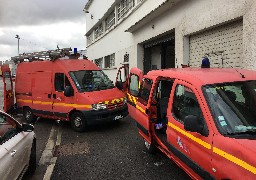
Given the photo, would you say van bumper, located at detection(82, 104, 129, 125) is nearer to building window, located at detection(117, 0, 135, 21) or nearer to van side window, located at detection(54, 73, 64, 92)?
van side window, located at detection(54, 73, 64, 92)

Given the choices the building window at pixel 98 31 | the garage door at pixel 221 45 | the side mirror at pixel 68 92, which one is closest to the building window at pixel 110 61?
the building window at pixel 98 31

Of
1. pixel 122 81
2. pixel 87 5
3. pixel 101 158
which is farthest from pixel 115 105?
pixel 87 5

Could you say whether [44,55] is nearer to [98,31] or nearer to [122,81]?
[122,81]

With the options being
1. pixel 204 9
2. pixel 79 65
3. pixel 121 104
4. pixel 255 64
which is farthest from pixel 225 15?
pixel 79 65

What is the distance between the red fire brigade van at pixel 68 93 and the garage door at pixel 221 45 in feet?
12.2

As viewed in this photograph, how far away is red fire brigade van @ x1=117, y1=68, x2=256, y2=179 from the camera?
3543 mm

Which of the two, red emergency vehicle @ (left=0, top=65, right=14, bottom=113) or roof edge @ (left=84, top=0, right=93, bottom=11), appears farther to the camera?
roof edge @ (left=84, top=0, right=93, bottom=11)

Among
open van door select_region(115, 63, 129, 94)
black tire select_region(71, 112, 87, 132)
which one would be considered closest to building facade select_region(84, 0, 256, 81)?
open van door select_region(115, 63, 129, 94)

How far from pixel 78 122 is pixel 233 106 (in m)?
6.42

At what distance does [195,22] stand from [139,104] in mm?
5900

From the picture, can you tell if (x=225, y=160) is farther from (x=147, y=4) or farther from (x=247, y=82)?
(x=147, y=4)

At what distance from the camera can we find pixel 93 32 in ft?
125

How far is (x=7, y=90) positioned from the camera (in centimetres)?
1173

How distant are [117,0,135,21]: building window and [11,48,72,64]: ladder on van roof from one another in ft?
33.8
